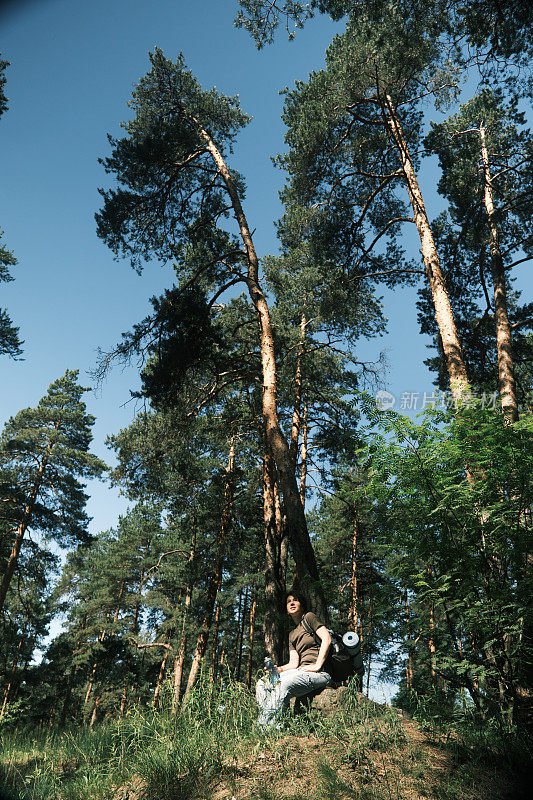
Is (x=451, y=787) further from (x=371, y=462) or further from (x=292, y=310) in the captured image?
(x=292, y=310)

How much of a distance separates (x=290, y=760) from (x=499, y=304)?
10098 millimetres

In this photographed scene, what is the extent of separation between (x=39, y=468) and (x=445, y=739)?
16634 millimetres

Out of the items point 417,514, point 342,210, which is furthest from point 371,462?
point 342,210

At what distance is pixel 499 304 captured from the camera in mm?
10570

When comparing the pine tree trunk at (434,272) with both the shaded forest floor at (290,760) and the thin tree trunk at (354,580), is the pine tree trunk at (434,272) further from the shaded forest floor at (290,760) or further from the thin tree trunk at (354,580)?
the thin tree trunk at (354,580)

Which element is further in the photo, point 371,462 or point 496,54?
point 496,54

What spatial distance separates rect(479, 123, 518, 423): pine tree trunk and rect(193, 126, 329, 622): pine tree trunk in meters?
4.33

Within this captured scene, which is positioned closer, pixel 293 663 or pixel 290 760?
pixel 290 760

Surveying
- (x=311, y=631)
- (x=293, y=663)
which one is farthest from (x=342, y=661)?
(x=293, y=663)

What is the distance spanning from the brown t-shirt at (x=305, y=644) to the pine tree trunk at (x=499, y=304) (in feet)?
18.1

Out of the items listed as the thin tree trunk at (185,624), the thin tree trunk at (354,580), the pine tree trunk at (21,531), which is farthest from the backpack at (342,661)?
the pine tree trunk at (21,531)

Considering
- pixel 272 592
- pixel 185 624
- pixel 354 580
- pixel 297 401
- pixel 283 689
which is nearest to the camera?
pixel 283 689

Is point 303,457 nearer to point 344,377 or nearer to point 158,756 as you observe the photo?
point 344,377

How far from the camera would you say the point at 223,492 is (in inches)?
595
